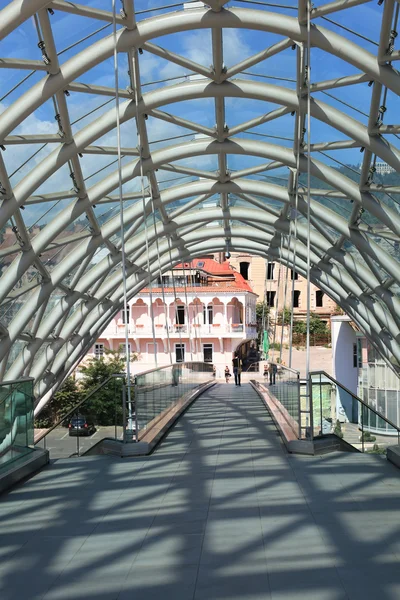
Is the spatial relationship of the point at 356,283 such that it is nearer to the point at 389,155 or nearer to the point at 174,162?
the point at 174,162

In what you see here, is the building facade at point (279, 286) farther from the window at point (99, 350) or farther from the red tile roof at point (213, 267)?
the window at point (99, 350)

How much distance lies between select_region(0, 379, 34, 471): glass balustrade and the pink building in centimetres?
4756

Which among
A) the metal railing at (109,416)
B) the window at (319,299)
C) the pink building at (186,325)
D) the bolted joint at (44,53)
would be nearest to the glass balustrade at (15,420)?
the metal railing at (109,416)

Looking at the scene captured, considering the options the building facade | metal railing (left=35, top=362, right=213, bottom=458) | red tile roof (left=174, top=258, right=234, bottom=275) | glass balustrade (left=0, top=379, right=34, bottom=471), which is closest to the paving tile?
glass balustrade (left=0, top=379, right=34, bottom=471)

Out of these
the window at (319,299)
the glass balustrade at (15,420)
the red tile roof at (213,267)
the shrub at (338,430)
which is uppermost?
the red tile roof at (213,267)

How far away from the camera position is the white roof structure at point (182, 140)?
15.1 metres

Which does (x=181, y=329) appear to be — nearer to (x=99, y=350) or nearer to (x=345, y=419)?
(x=99, y=350)

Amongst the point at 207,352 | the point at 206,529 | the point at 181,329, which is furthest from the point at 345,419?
the point at 207,352

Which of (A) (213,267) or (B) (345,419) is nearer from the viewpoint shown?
(B) (345,419)

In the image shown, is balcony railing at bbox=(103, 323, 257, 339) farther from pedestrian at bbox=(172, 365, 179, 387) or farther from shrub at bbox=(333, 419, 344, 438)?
shrub at bbox=(333, 419, 344, 438)

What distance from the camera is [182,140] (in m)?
23.1

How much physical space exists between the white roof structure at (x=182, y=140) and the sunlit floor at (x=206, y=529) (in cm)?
710

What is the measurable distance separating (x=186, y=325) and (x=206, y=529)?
52868mm

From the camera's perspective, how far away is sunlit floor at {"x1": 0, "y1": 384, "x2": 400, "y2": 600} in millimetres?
5547
